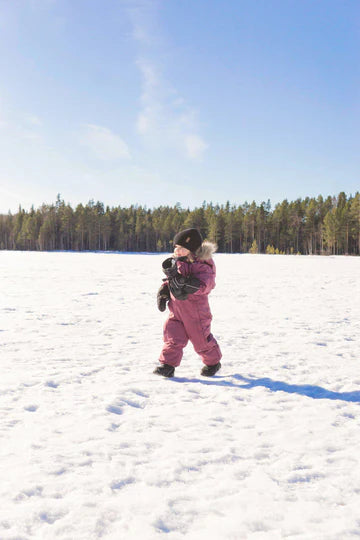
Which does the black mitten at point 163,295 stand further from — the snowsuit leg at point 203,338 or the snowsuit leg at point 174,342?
the snowsuit leg at point 203,338

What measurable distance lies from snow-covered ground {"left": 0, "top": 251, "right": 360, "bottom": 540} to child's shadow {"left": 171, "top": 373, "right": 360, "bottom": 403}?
0.9 inches

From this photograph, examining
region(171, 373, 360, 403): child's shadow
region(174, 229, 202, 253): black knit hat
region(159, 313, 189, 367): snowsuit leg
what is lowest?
region(171, 373, 360, 403): child's shadow

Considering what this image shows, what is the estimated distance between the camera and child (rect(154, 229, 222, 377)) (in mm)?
4125

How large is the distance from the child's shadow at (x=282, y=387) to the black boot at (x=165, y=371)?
0.09 meters

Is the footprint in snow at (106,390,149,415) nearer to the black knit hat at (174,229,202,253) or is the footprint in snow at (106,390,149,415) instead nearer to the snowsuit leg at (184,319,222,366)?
the snowsuit leg at (184,319,222,366)

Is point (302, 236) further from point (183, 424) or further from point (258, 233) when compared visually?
point (183, 424)

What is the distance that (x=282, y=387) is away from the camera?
3.90m

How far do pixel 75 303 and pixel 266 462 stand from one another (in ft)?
25.9

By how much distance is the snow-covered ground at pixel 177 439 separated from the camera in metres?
1.81

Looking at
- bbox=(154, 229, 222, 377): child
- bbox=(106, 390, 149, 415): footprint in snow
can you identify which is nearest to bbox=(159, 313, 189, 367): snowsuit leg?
bbox=(154, 229, 222, 377): child

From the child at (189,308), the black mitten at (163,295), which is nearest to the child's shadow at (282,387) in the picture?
the child at (189,308)

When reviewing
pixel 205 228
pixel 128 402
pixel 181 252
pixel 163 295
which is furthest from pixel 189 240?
pixel 205 228

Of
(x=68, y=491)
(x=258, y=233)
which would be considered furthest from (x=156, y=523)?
(x=258, y=233)

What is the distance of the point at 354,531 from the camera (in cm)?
174
